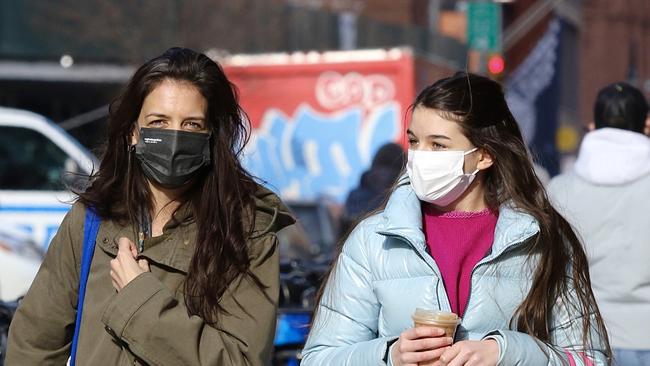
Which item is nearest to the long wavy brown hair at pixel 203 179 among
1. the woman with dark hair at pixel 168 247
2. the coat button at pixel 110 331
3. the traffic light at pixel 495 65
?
the woman with dark hair at pixel 168 247

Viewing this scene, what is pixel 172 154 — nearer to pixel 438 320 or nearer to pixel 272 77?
pixel 438 320

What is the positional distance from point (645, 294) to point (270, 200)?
6.98 feet

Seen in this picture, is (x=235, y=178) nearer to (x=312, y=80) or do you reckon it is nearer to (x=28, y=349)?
Answer: (x=28, y=349)

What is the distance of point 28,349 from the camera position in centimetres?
347

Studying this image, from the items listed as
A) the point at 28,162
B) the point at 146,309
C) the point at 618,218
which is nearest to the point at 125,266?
the point at 146,309

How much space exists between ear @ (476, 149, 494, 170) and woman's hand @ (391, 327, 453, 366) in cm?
68

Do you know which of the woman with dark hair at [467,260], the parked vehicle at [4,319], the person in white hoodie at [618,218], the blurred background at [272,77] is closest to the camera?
the woman with dark hair at [467,260]

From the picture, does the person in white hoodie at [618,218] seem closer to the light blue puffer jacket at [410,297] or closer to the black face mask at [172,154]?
the light blue puffer jacket at [410,297]

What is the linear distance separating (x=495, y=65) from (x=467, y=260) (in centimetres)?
1449

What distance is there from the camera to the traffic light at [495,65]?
691 inches

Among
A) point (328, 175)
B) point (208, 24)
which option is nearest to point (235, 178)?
point (328, 175)

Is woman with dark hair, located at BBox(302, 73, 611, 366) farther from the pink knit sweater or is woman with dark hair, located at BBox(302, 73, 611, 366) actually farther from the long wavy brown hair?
the long wavy brown hair

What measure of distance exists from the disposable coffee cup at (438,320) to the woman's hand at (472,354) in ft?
0.17

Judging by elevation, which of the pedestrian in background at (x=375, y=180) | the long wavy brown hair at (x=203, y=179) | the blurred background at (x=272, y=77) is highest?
the long wavy brown hair at (x=203, y=179)
